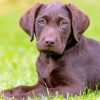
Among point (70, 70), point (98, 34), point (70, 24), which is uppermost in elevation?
point (70, 24)

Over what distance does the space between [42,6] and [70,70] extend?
1022 millimetres

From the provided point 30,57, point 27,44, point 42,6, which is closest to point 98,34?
point 27,44

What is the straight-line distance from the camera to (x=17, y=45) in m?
16.4

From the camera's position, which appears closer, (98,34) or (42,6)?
(42,6)

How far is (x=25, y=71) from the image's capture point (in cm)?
1110

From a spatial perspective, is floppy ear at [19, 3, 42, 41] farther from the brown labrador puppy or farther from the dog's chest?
the dog's chest

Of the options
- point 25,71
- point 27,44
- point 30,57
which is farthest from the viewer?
point 27,44

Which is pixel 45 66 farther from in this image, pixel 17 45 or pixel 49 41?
pixel 17 45

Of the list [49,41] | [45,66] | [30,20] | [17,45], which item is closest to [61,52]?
[49,41]

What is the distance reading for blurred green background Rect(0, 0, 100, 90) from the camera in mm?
10435

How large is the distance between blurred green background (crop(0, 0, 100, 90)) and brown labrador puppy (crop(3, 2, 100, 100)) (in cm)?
102

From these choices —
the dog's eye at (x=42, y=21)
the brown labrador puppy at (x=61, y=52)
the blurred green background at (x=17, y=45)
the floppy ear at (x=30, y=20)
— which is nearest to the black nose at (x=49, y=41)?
the brown labrador puppy at (x=61, y=52)

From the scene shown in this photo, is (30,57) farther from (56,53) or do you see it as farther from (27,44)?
(56,53)

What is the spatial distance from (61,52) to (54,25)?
0.39 meters
